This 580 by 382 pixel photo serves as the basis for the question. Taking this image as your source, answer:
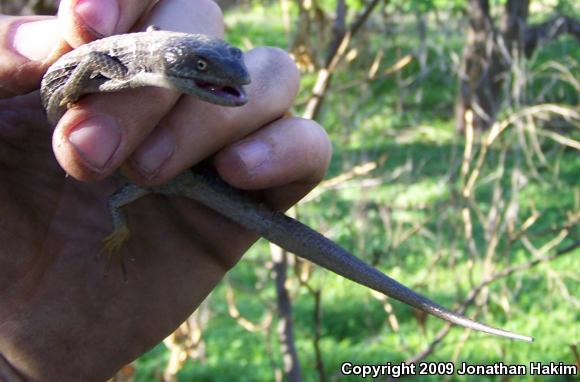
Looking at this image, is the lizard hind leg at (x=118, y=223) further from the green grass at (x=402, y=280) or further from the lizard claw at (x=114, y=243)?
the green grass at (x=402, y=280)

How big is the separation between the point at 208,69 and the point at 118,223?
2.33ft

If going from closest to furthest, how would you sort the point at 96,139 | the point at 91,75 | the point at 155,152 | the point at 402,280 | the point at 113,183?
the point at 96,139 < the point at 155,152 < the point at 91,75 < the point at 113,183 < the point at 402,280

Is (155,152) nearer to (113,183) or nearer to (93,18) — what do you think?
(93,18)

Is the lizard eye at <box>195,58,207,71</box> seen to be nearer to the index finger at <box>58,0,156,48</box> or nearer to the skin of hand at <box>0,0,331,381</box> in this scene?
the skin of hand at <box>0,0,331,381</box>

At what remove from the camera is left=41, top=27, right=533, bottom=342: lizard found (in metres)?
1.87

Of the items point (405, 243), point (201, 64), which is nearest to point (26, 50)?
point (201, 64)

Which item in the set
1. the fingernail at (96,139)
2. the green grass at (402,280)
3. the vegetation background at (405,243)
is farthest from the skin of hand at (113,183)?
the green grass at (402,280)

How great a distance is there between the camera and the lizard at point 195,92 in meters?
1.87

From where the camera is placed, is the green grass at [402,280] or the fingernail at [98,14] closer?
the fingernail at [98,14]

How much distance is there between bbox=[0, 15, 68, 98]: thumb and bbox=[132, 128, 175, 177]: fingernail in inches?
14.3

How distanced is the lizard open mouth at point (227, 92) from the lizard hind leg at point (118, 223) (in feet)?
1.78

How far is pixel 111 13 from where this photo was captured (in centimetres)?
188

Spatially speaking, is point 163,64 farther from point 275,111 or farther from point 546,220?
point 546,220

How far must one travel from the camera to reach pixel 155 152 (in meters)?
1.95
